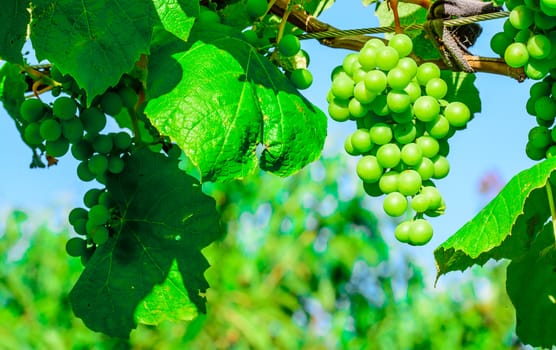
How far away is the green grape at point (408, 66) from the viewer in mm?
1357

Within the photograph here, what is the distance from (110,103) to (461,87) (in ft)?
2.11

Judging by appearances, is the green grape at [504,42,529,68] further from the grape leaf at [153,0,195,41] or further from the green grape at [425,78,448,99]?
A: the grape leaf at [153,0,195,41]

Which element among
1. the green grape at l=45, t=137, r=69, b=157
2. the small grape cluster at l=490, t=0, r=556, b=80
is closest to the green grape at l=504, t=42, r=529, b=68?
the small grape cluster at l=490, t=0, r=556, b=80

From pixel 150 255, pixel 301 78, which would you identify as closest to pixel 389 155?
pixel 301 78

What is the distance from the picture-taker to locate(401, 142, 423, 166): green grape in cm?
136

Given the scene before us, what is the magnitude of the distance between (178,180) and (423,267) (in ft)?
13.3

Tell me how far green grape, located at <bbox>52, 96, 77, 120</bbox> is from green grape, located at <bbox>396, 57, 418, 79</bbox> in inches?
24.3

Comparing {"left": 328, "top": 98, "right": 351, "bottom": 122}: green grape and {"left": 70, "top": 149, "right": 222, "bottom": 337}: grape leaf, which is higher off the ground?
{"left": 328, "top": 98, "right": 351, "bottom": 122}: green grape

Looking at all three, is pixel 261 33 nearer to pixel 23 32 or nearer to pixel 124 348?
pixel 23 32

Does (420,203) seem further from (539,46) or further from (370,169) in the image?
(539,46)

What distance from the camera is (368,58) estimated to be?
4.52 feet

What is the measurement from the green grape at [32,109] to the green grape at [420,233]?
0.75m

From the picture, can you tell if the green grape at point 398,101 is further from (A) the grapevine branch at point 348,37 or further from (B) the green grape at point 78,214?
(B) the green grape at point 78,214

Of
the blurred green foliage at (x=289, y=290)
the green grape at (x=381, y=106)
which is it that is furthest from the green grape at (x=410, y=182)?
the blurred green foliage at (x=289, y=290)
